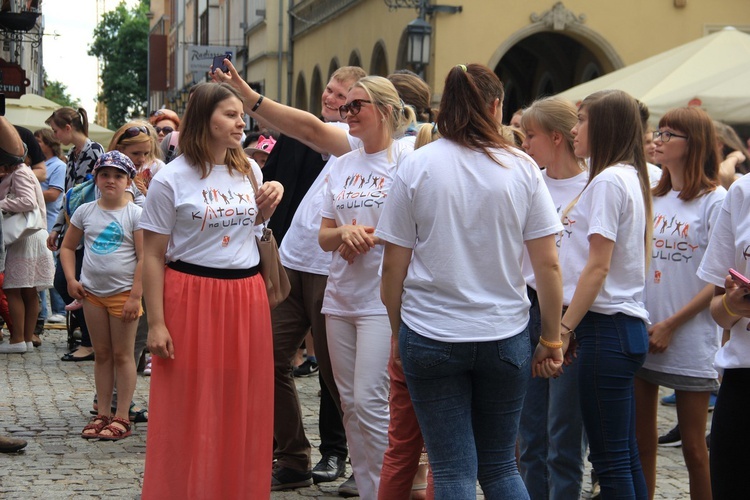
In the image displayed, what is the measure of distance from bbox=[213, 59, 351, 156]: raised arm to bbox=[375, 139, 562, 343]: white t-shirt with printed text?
146 cm

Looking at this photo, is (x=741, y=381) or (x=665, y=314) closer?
(x=741, y=381)

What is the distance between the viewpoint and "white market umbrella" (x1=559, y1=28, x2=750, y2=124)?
9.56 metres

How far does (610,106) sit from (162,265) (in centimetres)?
191

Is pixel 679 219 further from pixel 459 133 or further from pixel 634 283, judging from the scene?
pixel 459 133

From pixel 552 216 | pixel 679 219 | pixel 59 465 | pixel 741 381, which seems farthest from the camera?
pixel 59 465

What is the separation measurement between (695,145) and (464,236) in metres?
1.77

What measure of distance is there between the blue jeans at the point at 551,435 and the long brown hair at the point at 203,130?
54.9 inches

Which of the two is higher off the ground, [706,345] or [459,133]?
[459,133]

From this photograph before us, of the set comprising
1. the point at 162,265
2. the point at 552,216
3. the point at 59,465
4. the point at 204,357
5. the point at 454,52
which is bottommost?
the point at 59,465

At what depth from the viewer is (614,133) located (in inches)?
175

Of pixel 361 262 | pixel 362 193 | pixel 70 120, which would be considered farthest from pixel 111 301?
pixel 70 120

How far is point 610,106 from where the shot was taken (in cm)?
440

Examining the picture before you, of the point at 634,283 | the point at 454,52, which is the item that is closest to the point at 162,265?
the point at 634,283

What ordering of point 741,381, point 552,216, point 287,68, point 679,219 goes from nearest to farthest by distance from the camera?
point 741,381 < point 552,216 < point 679,219 < point 287,68
